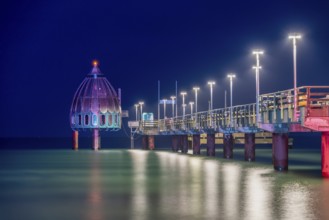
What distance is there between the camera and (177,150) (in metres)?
102

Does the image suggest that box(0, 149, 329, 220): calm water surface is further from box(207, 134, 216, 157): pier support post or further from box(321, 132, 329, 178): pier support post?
box(207, 134, 216, 157): pier support post

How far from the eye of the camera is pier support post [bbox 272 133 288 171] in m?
47.6

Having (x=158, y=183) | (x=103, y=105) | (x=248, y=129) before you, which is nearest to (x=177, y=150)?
(x=103, y=105)

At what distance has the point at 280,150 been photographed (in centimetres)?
4781

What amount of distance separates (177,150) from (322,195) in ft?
234

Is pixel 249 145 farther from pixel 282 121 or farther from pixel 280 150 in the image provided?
pixel 282 121

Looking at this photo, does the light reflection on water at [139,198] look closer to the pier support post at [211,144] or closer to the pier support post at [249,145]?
the pier support post at [249,145]

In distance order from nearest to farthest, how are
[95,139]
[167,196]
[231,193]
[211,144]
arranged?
[167,196] < [231,193] < [211,144] < [95,139]

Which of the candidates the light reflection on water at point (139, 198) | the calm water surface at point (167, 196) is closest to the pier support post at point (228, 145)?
the calm water surface at point (167, 196)

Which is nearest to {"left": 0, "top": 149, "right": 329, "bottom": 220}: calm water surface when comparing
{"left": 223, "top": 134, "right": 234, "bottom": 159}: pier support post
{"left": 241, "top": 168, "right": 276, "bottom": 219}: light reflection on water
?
{"left": 241, "top": 168, "right": 276, "bottom": 219}: light reflection on water

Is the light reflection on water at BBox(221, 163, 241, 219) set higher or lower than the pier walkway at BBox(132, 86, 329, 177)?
lower

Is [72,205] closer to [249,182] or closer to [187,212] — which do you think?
[187,212]

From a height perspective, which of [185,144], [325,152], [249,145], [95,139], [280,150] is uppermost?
[95,139]

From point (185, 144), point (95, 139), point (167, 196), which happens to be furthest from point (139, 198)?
point (95, 139)
